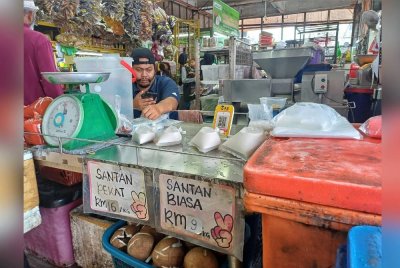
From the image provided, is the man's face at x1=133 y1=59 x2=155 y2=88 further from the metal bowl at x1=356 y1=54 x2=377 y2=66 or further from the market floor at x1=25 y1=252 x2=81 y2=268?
the metal bowl at x1=356 y1=54 x2=377 y2=66

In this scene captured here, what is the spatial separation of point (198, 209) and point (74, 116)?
68 centimetres

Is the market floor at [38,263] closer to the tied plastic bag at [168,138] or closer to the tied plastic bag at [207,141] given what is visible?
the tied plastic bag at [168,138]

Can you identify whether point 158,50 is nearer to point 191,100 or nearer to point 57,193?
point 191,100

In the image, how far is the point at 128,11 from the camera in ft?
12.2

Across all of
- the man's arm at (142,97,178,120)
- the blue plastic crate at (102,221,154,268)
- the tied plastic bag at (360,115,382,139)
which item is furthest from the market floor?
the tied plastic bag at (360,115,382,139)

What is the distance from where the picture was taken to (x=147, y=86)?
236cm

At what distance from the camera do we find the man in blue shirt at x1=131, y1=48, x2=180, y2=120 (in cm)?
209

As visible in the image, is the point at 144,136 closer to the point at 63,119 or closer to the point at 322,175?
the point at 63,119

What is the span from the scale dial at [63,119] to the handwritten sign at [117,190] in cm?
20

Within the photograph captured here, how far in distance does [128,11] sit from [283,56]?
89.2 inches

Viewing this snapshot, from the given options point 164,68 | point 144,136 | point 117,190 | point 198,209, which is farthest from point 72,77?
point 164,68

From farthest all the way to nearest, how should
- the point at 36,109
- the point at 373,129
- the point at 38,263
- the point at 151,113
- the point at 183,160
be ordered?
the point at 151,113 → the point at 38,263 → the point at 36,109 → the point at 183,160 → the point at 373,129

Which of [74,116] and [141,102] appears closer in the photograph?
[74,116]

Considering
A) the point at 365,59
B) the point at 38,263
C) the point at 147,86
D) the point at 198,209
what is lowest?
the point at 38,263
